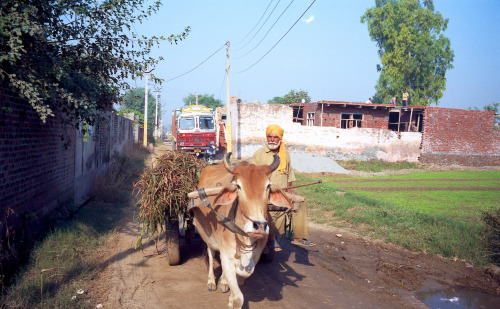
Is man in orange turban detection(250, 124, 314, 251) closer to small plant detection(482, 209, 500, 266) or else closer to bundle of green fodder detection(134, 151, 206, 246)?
bundle of green fodder detection(134, 151, 206, 246)

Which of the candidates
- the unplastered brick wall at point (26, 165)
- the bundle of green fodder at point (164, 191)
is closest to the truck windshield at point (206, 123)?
the unplastered brick wall at point (26, 165)

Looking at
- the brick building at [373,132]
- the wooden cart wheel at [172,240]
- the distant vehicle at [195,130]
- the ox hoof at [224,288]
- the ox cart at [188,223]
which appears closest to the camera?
the ox cart at [188,223]

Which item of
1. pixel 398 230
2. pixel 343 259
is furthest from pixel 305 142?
pixel 343 259

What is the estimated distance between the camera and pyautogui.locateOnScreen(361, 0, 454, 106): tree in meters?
37.9

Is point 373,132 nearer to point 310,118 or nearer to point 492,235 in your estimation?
point 310,118

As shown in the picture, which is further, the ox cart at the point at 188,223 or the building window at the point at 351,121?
the building window at the point at 351,121

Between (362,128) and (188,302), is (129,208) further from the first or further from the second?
(362,128)

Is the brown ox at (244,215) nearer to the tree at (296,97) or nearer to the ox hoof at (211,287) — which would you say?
the ox hoof at (211,287)

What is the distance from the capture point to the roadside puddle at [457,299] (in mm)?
4586

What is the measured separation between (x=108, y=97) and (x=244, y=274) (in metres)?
4.24

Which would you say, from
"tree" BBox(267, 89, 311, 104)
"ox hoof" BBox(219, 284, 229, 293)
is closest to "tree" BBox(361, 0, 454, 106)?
Result: "tree" BBox(267, 89, 311, 104)

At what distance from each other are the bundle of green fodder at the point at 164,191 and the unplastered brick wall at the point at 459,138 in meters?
25.2

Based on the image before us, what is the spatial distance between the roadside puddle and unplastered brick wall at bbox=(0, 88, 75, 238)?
553cm

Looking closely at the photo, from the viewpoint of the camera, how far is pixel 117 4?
19.0 feet
